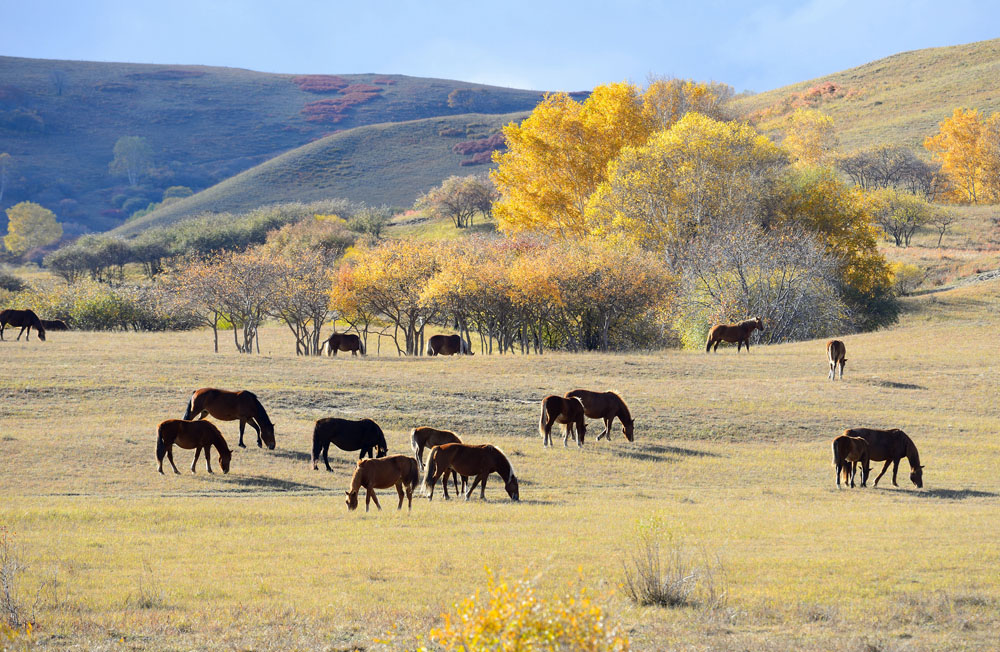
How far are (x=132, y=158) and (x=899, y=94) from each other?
137714 mm

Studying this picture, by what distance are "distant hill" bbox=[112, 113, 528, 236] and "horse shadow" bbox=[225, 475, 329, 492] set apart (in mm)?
111160

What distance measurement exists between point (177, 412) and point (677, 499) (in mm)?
15142

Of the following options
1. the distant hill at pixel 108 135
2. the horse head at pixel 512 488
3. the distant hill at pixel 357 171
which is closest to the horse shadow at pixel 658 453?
the horse head at pixel 512 488

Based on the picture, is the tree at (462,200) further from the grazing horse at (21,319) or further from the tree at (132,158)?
the tree at (132,158)

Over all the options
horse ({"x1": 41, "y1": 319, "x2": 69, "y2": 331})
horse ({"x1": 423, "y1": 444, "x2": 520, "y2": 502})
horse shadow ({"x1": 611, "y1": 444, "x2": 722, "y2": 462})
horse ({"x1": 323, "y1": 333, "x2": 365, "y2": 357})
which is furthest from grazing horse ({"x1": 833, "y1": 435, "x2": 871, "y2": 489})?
horse ({"x1": 41, "y1": 319, "x2": 69, "y2": 331})

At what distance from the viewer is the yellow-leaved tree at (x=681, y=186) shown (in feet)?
177

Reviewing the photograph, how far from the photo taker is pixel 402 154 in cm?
14975

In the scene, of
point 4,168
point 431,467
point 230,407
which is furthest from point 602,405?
point 4,168

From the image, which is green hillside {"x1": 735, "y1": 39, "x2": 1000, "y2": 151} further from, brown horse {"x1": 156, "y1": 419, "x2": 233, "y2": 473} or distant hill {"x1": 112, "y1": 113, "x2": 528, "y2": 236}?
brown horse {"x1": 156, "y1": 419, "x2": 233, "y2": 473}

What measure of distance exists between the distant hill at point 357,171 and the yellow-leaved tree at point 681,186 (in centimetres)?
7648

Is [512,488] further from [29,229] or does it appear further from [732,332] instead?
[29,229]

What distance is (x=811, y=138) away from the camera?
3652 inches


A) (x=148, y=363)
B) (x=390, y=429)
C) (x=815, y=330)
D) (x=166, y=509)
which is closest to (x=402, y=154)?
(x=815, y=330)

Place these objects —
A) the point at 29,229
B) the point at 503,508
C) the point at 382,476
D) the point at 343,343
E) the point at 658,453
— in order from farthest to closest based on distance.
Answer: the point at 29,229
the point at 343,343
the point at 658,453
the point at 503,508
the point at 382,476
